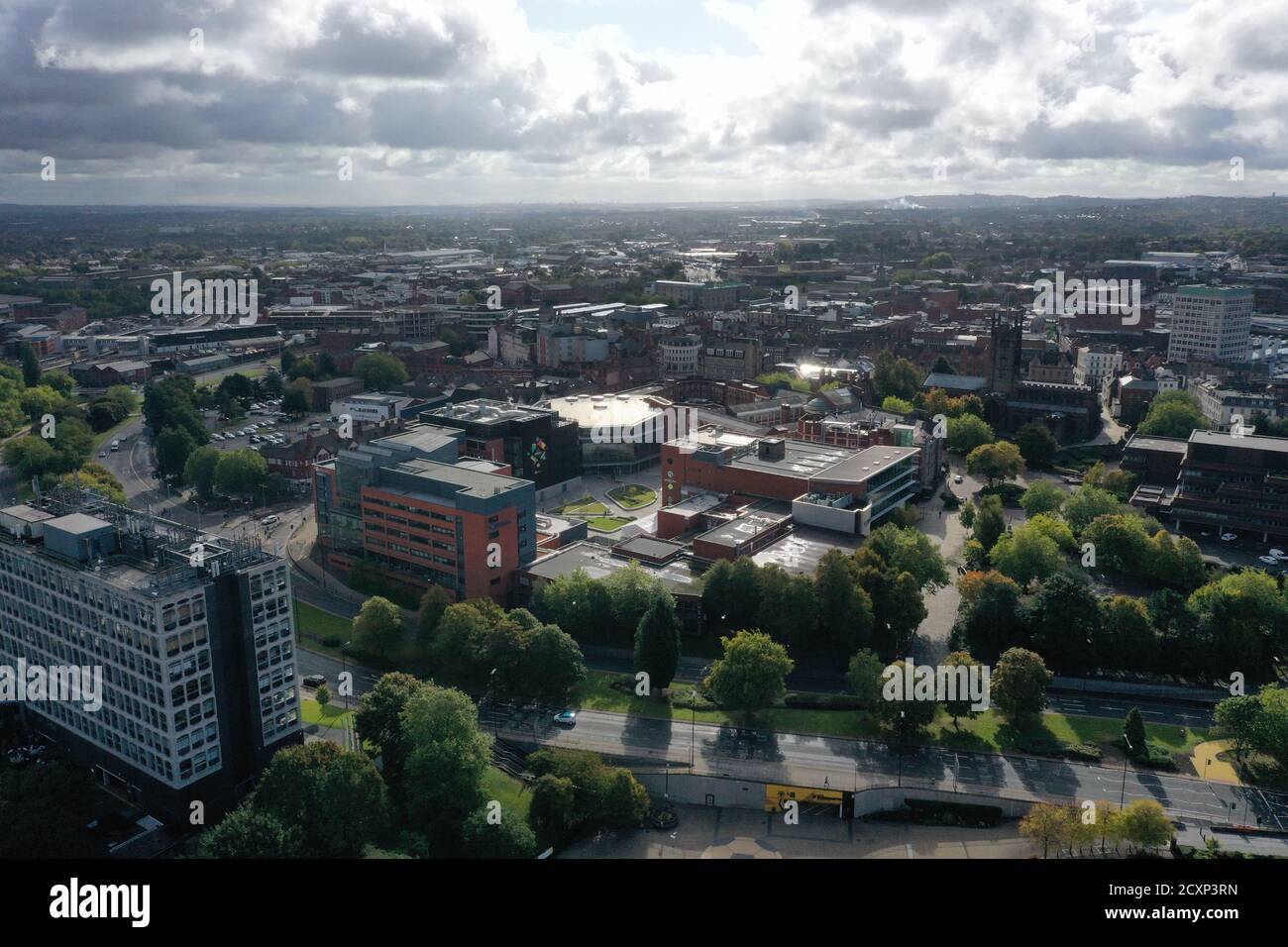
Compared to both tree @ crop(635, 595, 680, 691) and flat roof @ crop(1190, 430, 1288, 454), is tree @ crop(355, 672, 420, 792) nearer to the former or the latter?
tree @ crop(635, 595, 680, 691)

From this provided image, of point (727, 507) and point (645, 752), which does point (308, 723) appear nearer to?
point (645, 752)

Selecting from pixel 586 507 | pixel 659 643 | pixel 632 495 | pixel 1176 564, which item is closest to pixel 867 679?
pixel 659 643

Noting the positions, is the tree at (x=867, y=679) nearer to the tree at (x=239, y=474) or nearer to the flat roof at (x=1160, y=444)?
the flat roof at (x=1160, y=444)

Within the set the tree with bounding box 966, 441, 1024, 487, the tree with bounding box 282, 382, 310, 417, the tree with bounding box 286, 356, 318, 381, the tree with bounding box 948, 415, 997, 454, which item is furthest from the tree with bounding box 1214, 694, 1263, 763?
the tree with bounding box 286, 356, 318, 381

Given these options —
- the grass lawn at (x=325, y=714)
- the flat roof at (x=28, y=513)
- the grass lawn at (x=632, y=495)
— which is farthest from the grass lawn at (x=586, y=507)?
the flat roof at (x=28, y=513)

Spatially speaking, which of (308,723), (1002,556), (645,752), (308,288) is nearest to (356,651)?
(308,723)

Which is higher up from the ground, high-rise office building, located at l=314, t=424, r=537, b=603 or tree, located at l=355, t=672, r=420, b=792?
high-rise office building, located at l=314, t=424, r=537, b=603
